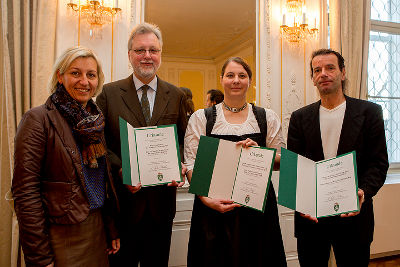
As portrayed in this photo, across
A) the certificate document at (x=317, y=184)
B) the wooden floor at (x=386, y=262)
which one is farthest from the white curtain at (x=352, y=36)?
the certificate document at (x=317, y=184)

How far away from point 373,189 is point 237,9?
2.05 meters

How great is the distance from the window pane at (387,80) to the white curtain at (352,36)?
0.48m

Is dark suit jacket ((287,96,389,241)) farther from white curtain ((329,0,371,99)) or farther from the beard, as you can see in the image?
white curtain ((329,0,371,99))

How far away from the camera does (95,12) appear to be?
225cm

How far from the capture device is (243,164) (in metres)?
1.40

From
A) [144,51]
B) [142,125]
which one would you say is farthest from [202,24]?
[142,125]

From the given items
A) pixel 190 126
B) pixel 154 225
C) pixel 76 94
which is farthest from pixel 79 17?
pixel 154 225

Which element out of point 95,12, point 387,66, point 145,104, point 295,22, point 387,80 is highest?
point 295,22

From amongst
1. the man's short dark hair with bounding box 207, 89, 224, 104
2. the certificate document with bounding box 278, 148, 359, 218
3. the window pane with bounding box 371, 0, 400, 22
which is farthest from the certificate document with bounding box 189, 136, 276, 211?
the window pane with bounding box 371, 0, 400, 22

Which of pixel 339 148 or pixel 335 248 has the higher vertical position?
pixel 339 148

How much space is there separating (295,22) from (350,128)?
5.16ft

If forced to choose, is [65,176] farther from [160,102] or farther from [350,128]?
[350,128]

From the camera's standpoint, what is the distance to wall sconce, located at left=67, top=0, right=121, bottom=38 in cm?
224

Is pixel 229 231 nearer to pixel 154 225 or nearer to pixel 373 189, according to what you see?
pixel 154 225
